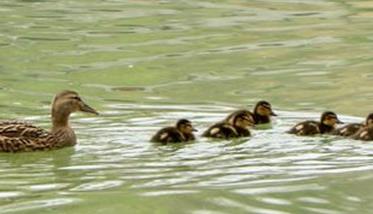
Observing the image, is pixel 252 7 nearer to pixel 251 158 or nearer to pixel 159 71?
pixel 159 71

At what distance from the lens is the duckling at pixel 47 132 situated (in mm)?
9797

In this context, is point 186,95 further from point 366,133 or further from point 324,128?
point 366,133

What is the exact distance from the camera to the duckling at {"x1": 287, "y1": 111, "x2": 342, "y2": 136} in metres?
9.95

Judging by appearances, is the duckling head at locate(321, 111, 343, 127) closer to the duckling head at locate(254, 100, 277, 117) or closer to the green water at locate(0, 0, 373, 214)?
the green water at locate(0, 0, 373, 214)

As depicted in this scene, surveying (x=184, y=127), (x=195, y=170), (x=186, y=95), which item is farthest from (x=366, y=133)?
(x=186, y=95)

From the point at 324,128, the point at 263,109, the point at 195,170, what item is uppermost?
the point at 263,109

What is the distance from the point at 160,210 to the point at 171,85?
5.57 meters

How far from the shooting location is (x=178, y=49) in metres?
14.8

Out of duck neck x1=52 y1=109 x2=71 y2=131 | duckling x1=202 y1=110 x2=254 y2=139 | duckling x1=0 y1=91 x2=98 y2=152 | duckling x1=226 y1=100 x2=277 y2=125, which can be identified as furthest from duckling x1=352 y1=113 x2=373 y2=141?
duck neck x1=52 y1=109 x2=71 y2=131

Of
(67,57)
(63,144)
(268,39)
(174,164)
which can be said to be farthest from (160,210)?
(268,39)

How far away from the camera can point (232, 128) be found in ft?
32.7

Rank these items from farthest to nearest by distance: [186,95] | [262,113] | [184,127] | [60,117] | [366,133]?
[186,95], [262,113], [60,117], [184,127], [366,133]

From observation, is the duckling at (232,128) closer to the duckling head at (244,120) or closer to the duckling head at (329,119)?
the duckling head at (244,120)

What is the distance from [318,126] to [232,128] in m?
0.58
